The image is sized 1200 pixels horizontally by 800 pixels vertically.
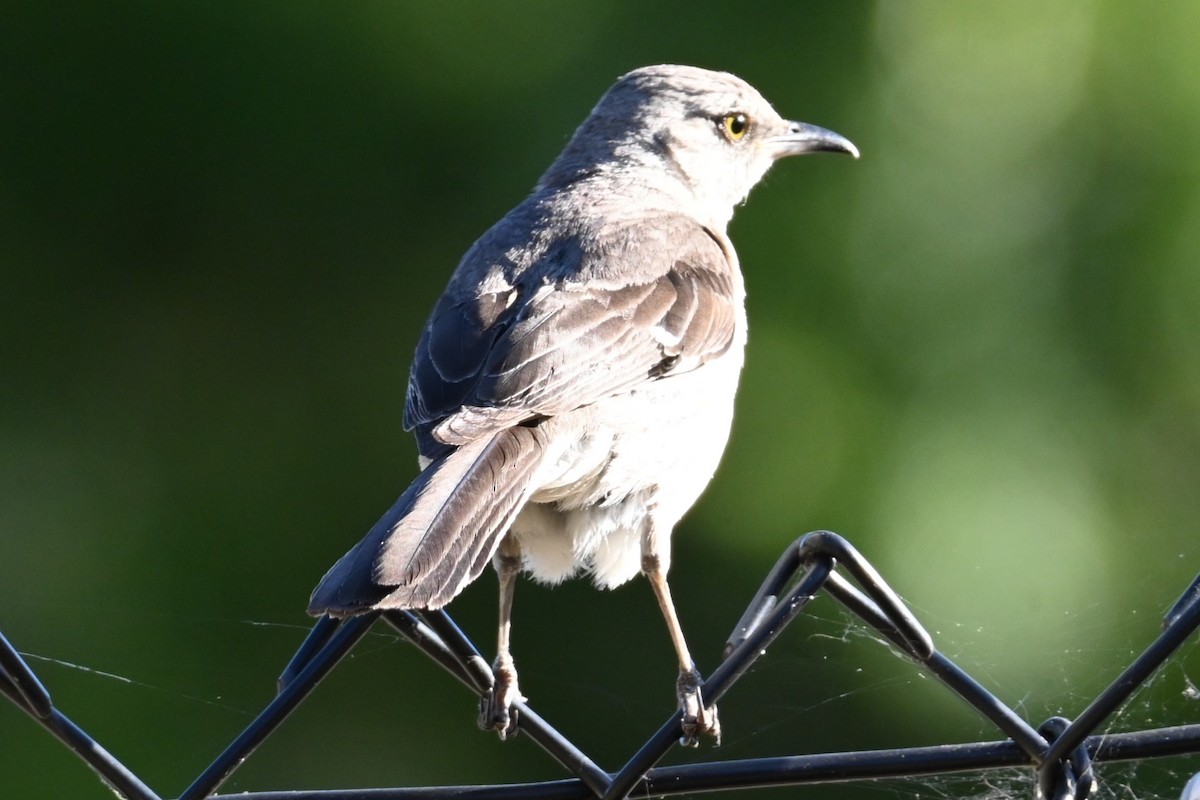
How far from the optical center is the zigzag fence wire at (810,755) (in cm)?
184

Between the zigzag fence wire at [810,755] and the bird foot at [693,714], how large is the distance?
1.18 ft

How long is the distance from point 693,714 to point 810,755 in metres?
0.86

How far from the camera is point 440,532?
7.76 feet

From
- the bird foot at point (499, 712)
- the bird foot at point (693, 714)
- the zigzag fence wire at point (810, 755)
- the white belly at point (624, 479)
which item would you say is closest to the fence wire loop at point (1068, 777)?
the zigzag fence wire at point (810, 755)

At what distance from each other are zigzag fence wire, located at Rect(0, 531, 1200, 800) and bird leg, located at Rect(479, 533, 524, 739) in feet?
1.38

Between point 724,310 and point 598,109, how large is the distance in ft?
4.05

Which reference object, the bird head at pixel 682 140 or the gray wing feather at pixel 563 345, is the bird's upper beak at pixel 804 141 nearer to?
the bird head at pixel 682 140

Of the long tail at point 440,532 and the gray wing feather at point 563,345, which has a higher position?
the gray wing feather at point 563,345

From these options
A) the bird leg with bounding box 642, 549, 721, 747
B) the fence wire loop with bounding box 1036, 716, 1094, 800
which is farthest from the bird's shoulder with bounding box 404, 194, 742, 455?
the fence wire loop with bounding box 1036, 716, 1094, 800

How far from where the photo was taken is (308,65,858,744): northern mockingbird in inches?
101

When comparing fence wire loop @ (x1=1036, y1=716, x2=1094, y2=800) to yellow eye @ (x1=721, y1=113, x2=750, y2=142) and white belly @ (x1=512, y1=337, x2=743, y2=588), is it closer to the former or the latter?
white belly @ (x1=512, y1=337, x2=743, y2=588)

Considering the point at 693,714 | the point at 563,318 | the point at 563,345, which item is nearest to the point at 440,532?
the point at 693,714

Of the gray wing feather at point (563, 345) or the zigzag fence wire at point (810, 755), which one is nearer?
the zigzag fence wire at point (810, 755)

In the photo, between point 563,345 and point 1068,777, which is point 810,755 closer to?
point 1068,777
